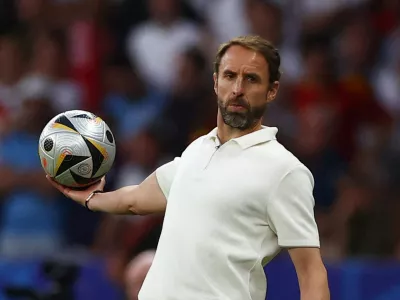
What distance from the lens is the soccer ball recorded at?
4.99 m

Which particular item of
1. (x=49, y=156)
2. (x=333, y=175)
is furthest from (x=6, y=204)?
(x=49, y=156)

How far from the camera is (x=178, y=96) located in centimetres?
949

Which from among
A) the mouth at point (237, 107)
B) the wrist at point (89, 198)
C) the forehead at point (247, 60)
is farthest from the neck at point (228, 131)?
the wrist at point (89, 198)

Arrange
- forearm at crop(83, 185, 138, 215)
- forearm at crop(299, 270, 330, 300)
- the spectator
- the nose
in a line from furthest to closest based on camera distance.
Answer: the spectator
forearm at crop(83, 185, 138, 215)
the nose
forearm at crop(299, 270, 330, 300)

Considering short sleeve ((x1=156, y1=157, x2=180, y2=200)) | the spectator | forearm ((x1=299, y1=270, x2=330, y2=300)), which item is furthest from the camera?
the spectator

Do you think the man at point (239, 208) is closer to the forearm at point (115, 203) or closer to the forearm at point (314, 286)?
the forearm at point (314, 286)

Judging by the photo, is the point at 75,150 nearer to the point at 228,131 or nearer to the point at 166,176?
the point at 166,176

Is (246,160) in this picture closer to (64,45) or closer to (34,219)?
(34,219)

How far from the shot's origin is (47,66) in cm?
967

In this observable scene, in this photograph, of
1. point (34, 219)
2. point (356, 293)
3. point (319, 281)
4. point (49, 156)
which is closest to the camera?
point (319, 281)

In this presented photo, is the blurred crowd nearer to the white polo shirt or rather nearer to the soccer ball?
the soccer ball

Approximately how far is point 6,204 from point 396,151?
3.11 metres

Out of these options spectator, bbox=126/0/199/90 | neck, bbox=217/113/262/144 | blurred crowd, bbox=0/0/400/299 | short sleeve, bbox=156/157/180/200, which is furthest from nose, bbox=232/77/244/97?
spectator, bbox=126/0/199/90

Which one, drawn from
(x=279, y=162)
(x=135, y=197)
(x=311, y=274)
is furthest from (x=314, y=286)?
(x=135, y=197)
